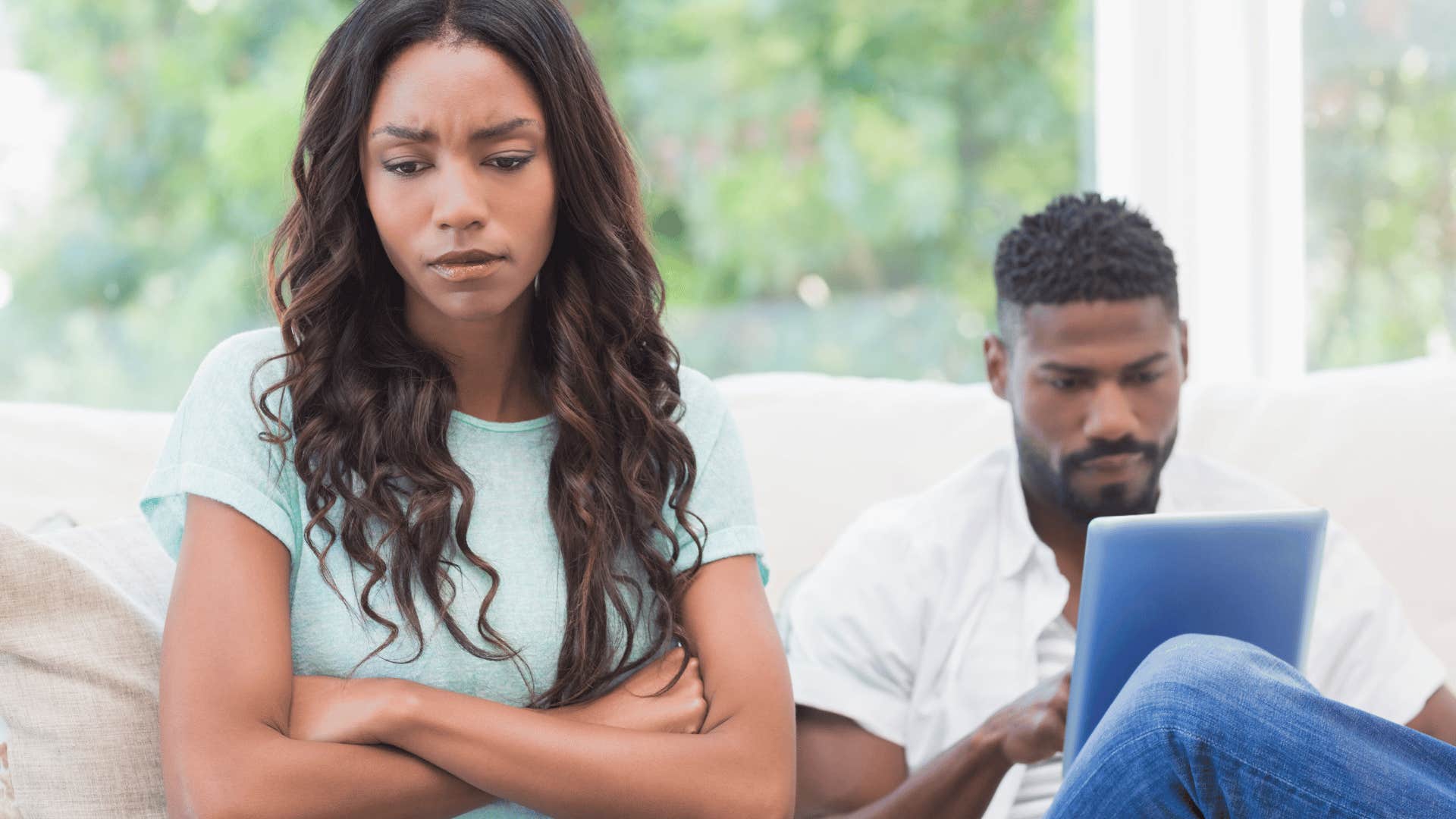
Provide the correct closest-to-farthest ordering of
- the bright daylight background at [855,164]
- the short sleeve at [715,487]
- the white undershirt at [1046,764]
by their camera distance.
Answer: the short sleeve at [715,487], the white undershirt at [1046,764], the bright daylight background at [855,164]

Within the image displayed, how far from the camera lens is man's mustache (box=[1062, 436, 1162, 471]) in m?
1.63

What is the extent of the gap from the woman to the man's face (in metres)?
0.44

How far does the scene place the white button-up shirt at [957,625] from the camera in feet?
5.05

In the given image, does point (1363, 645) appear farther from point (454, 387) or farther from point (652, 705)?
point (454, 387)

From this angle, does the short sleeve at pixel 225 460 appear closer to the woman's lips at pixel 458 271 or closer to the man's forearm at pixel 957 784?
the woman's lips at pixel 458 271

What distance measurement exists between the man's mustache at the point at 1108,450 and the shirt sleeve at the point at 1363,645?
25cm

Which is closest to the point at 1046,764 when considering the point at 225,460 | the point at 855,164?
the point at 225,460

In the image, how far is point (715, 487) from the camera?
138 cm

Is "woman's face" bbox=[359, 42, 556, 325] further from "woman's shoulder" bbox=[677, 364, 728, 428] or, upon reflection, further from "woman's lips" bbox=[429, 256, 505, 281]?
"woman's shoulder" bbox=[677, 364, 728, 428]

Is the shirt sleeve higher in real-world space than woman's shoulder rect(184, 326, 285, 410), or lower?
lower

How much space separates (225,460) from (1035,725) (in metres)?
0.80

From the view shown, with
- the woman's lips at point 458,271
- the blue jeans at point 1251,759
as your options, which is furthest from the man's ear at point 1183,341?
the woman's lips at point 458,271

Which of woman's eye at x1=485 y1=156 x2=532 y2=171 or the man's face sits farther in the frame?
the man's face

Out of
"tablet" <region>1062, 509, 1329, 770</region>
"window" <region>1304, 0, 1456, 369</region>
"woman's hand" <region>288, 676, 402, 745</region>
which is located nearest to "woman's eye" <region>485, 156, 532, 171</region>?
"woman's hand" <region>288, 676, 402, 745</region>
